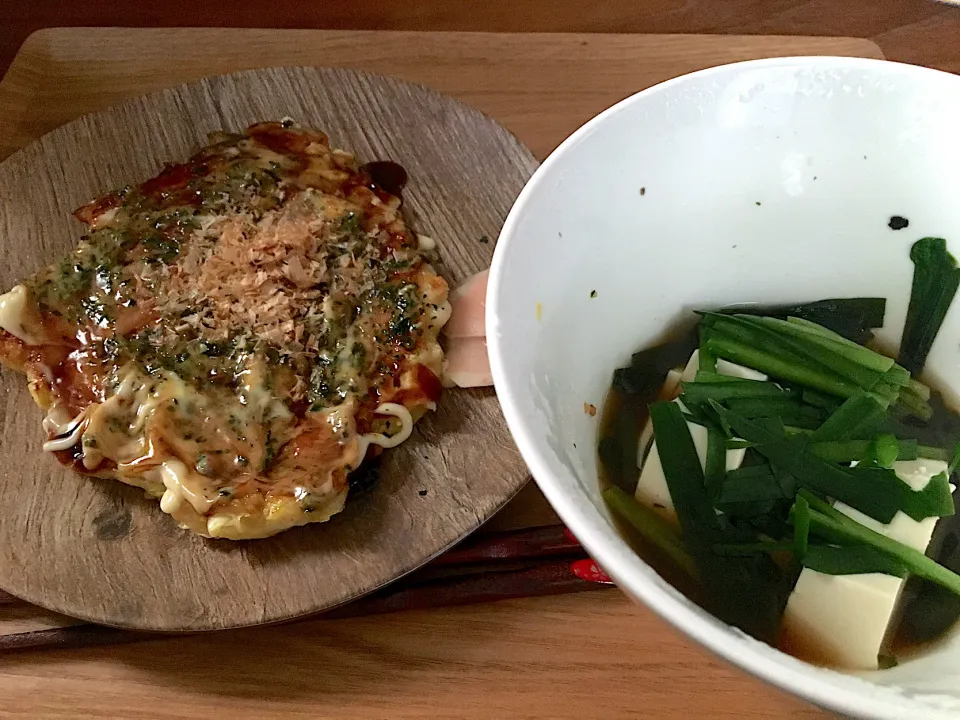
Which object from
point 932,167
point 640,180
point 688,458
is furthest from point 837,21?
point 688,458

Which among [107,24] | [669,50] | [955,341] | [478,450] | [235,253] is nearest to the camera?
[955,341]

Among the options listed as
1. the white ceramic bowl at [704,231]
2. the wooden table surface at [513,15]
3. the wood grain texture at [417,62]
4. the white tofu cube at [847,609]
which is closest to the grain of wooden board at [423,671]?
the white tofu cube at [847,609]

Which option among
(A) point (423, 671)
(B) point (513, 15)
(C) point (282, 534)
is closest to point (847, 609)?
(A) point (423, 671)


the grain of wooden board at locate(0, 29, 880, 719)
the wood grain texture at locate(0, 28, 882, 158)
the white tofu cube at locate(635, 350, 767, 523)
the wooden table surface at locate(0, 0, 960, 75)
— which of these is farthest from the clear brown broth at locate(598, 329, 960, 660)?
the wooden table surface at locate(0, 0, 960, 75)

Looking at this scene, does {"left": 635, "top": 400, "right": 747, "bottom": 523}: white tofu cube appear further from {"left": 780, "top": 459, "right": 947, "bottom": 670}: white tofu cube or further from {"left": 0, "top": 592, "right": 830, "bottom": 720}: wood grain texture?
{"left": 0, "top": 592, "right": 830, "bottom": 720}: wood grain texture

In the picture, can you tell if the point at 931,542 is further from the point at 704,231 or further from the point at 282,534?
the point at 282,534

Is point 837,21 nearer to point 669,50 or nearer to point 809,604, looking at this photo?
point 669,50
